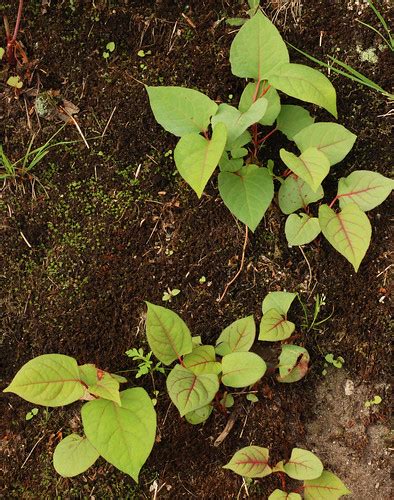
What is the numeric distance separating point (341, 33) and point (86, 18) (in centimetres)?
94

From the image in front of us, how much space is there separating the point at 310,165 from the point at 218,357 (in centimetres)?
69

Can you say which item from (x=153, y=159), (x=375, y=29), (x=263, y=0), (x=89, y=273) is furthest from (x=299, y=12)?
(x=89, y=273)

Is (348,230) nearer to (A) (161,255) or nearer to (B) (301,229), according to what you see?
(B) (301,229)

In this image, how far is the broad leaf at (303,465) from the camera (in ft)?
5.94

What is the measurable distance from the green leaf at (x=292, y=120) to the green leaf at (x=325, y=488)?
1104 mm

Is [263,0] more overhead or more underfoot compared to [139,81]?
more overhead

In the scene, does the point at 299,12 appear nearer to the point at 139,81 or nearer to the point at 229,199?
the point at 139,81

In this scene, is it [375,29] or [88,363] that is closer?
→ [88,363]

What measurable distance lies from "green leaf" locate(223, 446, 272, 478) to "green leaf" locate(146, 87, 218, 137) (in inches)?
40.8

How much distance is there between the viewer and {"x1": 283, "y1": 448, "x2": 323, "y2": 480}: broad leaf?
71.2 inches

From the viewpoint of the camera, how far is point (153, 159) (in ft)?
7.02

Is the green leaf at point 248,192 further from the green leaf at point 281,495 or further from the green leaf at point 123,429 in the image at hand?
the green leaf at point 281,495

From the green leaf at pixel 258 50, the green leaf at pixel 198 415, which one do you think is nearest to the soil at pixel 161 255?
the green leaf at pixel 198 415

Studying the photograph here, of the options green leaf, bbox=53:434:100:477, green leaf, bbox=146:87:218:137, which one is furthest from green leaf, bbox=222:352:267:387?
green leaf, bbox=146:87:218:137
